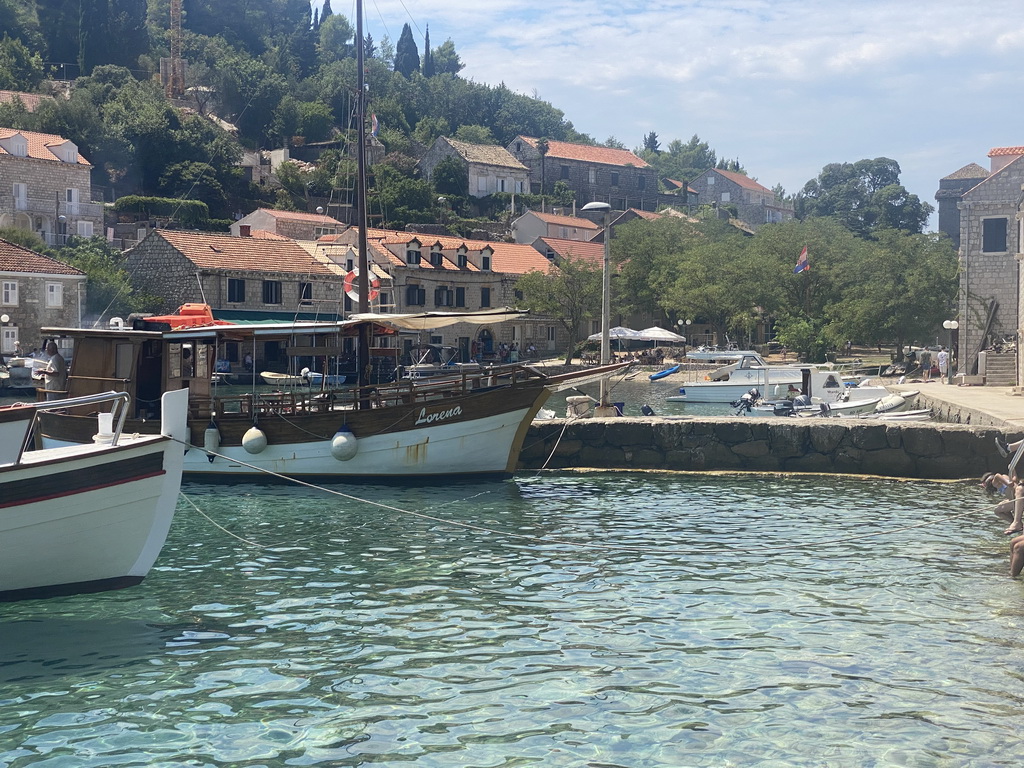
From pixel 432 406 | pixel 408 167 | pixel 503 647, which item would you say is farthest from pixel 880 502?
pixel 408 167

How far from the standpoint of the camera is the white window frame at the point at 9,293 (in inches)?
1857

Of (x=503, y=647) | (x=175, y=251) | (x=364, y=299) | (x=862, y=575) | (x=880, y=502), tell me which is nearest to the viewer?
(x=503, y=647)

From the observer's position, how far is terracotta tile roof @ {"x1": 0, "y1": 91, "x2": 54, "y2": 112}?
267ft

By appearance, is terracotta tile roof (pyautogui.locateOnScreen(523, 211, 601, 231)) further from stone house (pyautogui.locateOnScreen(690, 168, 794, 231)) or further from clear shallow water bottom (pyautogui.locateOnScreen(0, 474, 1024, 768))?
clear shallow water bottom (pyautogui.locateOnScreen(0, 474, 1024, 768))

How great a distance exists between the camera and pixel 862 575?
458 inches

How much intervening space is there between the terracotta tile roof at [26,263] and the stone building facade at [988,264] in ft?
134

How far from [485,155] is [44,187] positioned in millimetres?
43267

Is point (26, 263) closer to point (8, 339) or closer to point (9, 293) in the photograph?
point (9, 293)

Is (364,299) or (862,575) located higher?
(364,299)

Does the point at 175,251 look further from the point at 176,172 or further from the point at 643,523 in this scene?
the point at 643,523

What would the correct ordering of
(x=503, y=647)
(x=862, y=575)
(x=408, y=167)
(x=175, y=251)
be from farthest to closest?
(x=408, y=167), (x=175, y=251), (x=862, y=575), (x=503, y=647)

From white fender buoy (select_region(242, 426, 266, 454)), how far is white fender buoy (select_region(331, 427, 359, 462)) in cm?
133

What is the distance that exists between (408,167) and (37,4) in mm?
45084

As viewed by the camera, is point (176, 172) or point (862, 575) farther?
point (176, 172)
